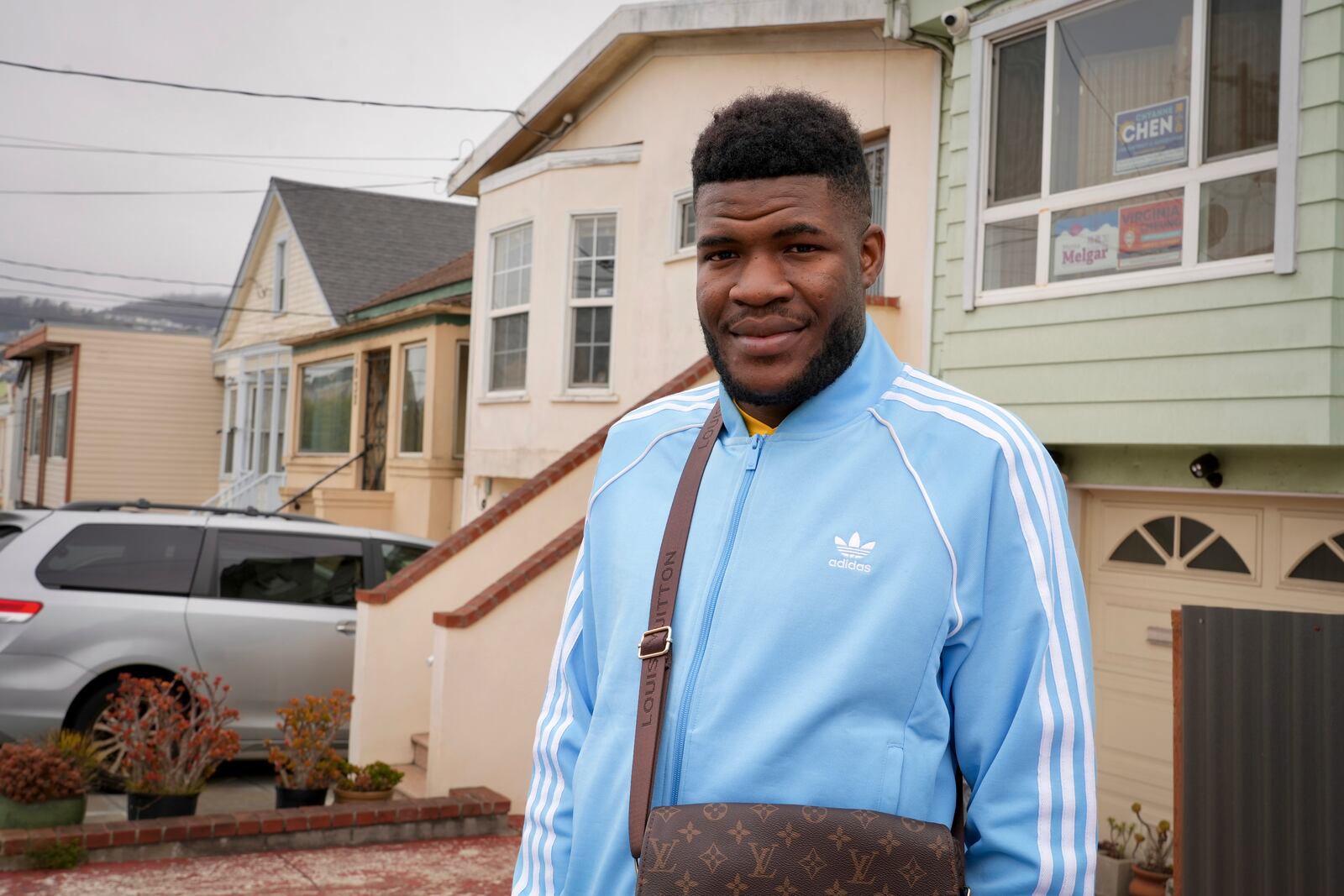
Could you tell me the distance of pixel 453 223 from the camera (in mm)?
28500

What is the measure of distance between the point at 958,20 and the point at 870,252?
6505mm

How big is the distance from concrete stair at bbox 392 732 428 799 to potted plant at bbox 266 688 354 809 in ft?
1.73

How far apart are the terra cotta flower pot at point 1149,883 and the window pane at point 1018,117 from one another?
154 inches

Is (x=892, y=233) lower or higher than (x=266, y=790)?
higher

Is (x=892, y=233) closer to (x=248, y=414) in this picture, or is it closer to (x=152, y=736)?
(x=152, y=736)

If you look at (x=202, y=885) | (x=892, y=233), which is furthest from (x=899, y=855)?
(x=892, y=233)

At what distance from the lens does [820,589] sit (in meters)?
1.81

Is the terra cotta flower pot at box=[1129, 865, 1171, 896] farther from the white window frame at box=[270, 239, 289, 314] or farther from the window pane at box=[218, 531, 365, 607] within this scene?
the white window frame at box=[270, 239, 289, 314]

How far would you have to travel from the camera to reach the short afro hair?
1979mm

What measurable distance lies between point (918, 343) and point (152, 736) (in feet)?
18.2

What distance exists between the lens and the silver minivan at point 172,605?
8297 millimetres

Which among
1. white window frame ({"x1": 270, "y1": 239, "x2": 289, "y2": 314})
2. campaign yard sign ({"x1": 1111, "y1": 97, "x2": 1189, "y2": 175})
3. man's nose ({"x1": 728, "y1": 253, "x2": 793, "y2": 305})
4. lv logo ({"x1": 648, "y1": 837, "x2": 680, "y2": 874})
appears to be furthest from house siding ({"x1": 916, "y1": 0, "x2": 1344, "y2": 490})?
white window frame ({"x1": 270, "y1": 239, "x2": 289, "y2": 314})

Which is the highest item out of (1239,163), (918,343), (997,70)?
(997,70)

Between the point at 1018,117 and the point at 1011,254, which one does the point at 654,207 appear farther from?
the point at 1011,254
